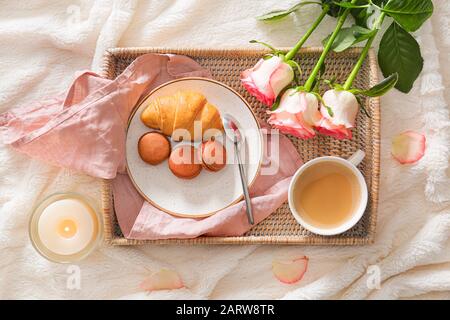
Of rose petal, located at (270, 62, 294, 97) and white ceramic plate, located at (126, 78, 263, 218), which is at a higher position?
rose petal, located at (270, 62, 294, 97)

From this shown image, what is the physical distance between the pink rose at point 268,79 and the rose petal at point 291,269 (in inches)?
10.3

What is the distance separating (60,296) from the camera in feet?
3.18

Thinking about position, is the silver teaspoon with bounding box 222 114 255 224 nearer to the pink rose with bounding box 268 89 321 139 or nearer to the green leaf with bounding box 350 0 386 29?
the pink rose with bounding box 268 89 321 139

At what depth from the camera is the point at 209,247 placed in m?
0.96

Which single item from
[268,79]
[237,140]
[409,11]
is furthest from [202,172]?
[409,11]

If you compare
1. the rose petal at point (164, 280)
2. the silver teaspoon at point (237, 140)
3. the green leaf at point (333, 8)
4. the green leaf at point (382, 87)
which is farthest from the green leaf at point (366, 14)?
the rose petal at point (164, 280)

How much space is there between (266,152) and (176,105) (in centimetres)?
16

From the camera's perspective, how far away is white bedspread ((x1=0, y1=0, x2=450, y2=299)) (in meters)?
0.95

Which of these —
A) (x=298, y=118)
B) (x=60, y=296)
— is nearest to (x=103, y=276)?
(x=60, y=296)

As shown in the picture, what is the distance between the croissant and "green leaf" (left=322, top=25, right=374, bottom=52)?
21cm

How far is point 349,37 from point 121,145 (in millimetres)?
382

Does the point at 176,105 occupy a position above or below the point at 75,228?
above

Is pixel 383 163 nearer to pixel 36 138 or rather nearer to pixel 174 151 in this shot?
pixel 174 151

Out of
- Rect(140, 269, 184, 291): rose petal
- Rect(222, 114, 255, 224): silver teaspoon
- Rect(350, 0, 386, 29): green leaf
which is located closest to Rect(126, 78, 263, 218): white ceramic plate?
Rect(222, 114, 255, 224): silver teaspoon
